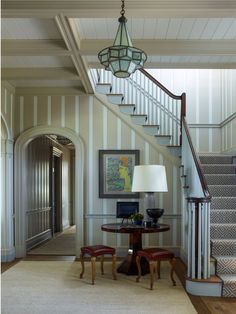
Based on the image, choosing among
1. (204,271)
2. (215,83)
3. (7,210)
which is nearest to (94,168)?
(7,210)

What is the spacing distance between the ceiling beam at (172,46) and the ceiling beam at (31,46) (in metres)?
0.29

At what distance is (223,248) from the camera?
4953mm

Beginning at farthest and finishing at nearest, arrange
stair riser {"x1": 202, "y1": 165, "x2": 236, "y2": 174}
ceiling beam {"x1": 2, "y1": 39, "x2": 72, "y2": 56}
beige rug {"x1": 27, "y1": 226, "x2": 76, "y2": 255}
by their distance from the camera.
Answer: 1. beige rug {"x1": 27, "y1": 226, "x2": 76, "y2": 255}
2. stair riser {"x1": 202, "y1": 165, "x2": 236, "y2": 174}
3. ceiling beam {"x1": 2, "y1": 39, "x2": 72, "y2": 56}

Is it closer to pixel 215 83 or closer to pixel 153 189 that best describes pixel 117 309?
pixel 153 189

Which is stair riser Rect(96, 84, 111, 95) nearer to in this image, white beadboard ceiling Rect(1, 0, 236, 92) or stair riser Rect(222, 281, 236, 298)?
white beadboard ceiling Rect(1, 0, 236, 92)

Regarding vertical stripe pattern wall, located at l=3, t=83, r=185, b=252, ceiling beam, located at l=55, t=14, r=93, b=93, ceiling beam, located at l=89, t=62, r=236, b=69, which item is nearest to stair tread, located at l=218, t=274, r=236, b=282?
vertical stripe pattern wall, located at l=3, t=83, r=185, b=252

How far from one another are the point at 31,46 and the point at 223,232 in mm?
3689

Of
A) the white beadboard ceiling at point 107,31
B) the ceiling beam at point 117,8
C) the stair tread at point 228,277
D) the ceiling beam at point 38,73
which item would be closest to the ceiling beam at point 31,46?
the white beadboard ceiling at point 107,31

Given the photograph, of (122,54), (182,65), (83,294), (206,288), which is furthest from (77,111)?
(206,288)

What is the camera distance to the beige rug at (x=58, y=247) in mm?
7320

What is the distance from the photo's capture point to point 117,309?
3.92m

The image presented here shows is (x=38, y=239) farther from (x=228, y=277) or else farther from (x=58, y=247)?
(x=228, y=277)

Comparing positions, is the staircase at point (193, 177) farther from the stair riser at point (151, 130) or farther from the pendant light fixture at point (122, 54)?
the pendant light fixture at point (122, 54)

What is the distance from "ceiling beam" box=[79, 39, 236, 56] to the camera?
4.64 meters
